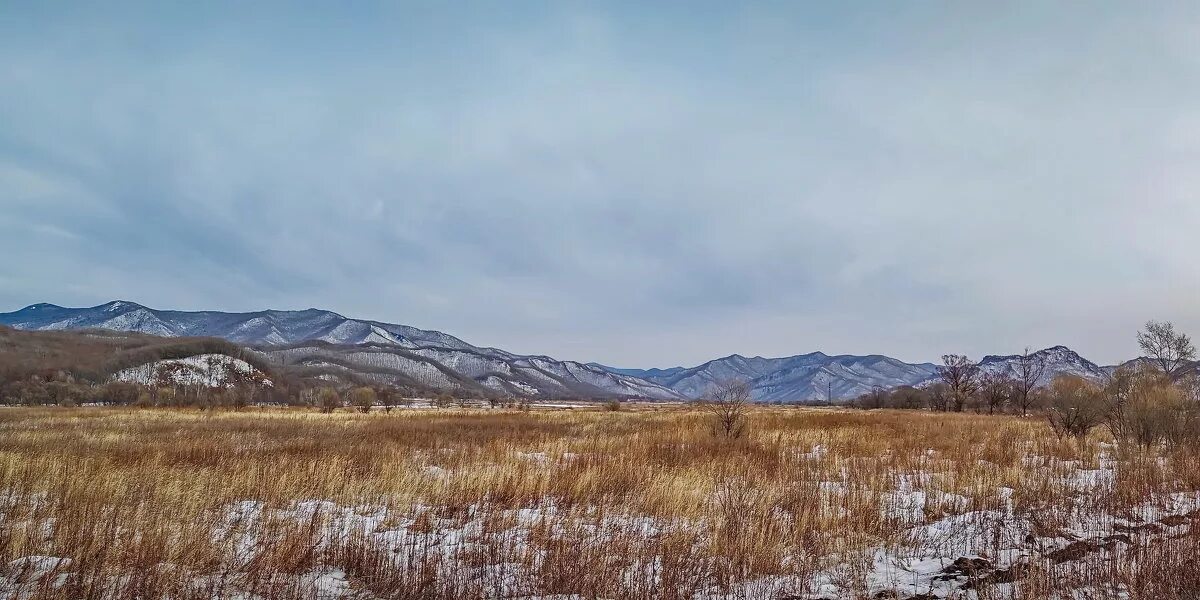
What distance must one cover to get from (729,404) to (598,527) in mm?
12096

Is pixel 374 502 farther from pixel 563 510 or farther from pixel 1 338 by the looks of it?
pixel 1 338

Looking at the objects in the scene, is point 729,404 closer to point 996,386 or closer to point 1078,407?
point 1078,407

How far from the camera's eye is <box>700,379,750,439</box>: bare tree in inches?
680

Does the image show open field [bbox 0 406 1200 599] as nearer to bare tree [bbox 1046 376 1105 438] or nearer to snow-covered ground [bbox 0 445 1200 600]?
snow-covered ground [bbox 0 445 1200 600]

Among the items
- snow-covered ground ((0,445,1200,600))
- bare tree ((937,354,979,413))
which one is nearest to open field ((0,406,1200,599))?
snow-covered ground ((0,445,1200,600))

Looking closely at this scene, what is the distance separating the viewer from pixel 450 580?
15.2ft

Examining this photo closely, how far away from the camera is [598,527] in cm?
612

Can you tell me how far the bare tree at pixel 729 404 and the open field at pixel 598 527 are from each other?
6131 mm

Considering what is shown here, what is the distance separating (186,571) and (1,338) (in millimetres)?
255862

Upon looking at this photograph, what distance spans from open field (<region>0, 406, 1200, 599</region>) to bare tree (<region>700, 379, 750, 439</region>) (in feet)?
20.1

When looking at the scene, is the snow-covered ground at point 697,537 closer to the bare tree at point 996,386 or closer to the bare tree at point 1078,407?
the bare tree at point 1078,407

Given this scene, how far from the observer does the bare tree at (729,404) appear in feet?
56.6

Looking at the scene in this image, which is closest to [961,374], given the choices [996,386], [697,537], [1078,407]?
[996,386]

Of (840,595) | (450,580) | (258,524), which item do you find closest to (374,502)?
(258,524)
